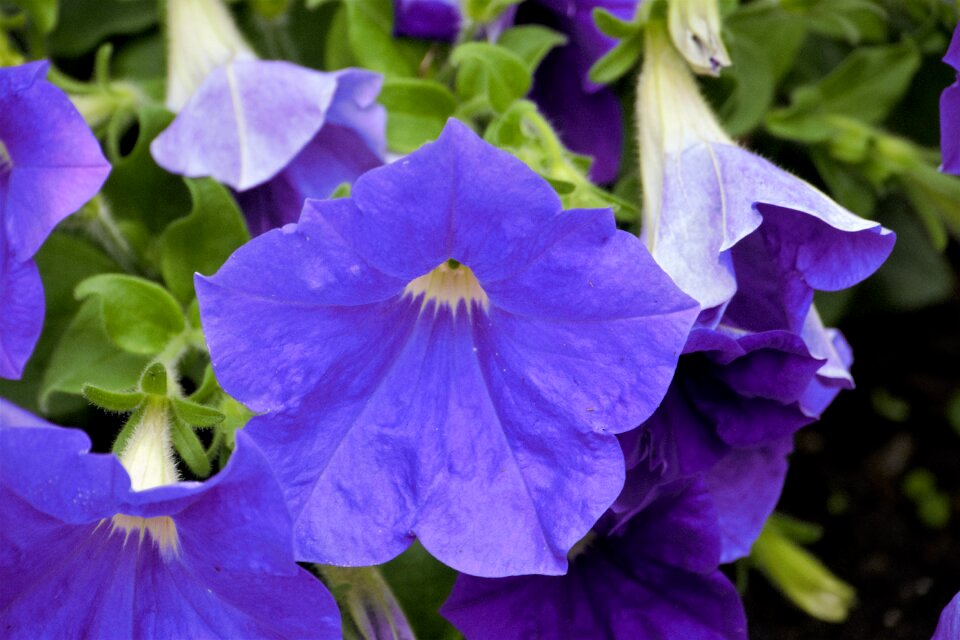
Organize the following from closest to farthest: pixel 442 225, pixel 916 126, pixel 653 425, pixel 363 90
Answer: pixel 442 225
pixel 653 425
pixel 363 90
pixel 916 126

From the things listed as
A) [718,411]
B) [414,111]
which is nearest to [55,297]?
[414,111]

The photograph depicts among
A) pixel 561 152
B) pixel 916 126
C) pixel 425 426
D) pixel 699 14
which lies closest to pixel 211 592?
pixel 425 426

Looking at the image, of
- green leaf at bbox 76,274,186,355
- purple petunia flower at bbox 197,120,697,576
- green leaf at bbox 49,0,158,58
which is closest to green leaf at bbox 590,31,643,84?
purple petunia flower at bbox 197,120,697,576

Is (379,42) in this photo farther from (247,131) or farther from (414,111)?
(247,131)

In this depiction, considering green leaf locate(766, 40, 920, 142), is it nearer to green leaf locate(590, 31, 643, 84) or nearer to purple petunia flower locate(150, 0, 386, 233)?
green leaf locate(590, 31, 643, 84)

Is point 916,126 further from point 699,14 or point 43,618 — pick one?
point 43,618

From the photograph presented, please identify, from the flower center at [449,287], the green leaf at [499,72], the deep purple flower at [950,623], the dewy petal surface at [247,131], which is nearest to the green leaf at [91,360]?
the dewy petal surface at [247,131]
